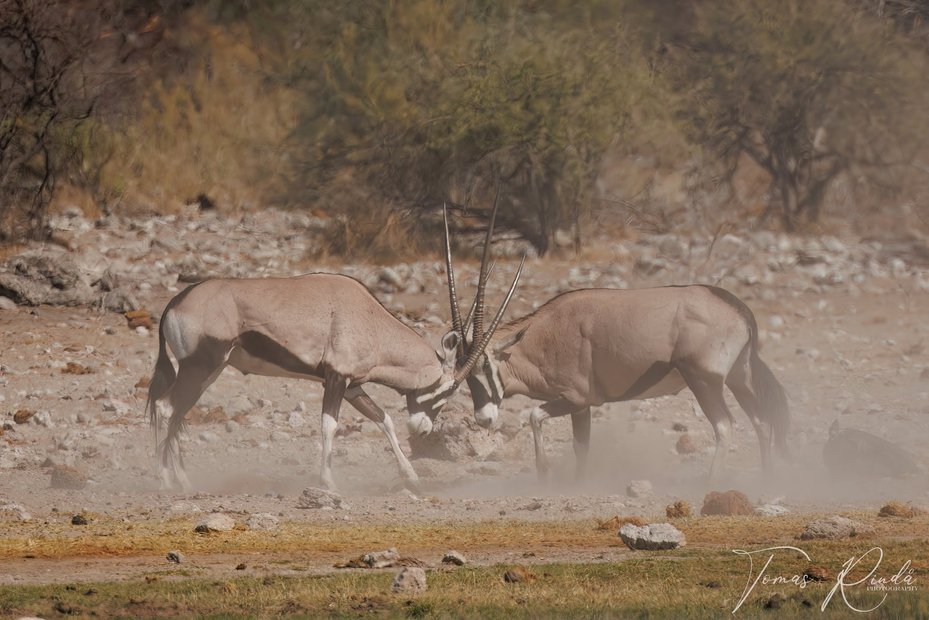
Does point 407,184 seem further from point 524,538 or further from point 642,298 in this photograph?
point 524,538

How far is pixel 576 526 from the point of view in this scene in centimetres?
985

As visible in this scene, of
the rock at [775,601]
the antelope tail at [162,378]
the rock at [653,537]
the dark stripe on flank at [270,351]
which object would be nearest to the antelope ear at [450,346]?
the dark stripe on flank at [270,351]

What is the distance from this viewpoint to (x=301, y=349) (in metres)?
12.7

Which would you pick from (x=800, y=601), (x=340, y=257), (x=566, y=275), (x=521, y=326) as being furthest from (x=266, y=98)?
(x=800, y=601)

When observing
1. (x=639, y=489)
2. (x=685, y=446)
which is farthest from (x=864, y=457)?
(x=639, y=489)

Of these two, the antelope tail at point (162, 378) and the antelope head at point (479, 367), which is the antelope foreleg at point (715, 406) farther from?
the antelope tail at point (162, 378)

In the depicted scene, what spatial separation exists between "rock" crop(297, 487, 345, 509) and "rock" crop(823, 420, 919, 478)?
4.68 meters

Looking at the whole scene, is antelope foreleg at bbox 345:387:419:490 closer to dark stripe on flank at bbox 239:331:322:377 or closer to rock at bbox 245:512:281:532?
A: dark stripe on flank at bbox 239:331:322:377

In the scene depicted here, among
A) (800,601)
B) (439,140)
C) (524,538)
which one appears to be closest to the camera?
(800,601)

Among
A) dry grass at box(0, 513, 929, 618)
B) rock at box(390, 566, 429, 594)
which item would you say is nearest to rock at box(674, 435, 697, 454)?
dry grass at box(0, 513, 929, 618)

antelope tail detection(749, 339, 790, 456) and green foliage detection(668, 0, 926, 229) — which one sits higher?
green foliage detection(668, 0, 926, 229)

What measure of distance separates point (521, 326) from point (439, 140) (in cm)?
1085

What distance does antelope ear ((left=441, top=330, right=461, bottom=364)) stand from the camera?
1352 centimetres

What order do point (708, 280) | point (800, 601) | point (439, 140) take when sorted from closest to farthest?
point (800, 601)
point (708, 280)
point (439, 140)
